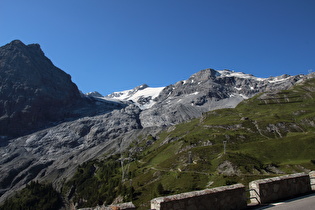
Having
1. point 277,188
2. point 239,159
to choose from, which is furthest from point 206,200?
point 239,159

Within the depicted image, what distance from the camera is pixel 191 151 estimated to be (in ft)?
388

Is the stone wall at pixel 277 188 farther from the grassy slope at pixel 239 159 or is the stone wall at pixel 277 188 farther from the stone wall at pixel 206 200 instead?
the grassy slope at pixel 239 159

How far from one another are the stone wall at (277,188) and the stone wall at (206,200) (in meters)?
1.74

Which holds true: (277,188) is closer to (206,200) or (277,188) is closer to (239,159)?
(206,200)

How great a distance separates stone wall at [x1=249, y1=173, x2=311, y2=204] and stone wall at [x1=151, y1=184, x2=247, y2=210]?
1743 mm

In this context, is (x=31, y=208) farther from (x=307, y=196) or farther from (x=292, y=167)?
(x=307, y=196)

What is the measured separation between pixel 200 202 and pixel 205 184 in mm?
65854

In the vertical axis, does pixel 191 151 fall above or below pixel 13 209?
above

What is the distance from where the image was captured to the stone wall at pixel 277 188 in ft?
60.4

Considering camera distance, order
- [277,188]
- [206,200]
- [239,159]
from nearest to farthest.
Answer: [206,200] < [277,188] < [239,159]

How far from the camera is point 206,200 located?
16.2 m

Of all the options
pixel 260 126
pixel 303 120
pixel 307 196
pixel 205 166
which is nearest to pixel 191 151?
pixel 205 166

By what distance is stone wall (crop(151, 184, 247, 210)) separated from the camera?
1518cm

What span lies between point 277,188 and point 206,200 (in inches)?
271
